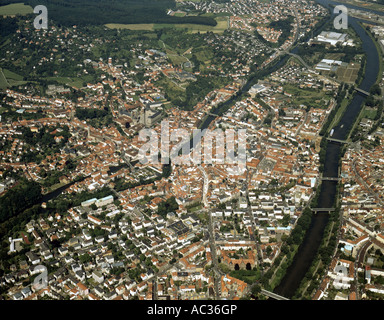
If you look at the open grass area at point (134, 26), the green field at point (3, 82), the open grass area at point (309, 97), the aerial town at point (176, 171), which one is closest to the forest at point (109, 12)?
the open grass area at point (134, 26)

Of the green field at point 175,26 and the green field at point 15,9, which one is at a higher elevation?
the green field at point 15,9

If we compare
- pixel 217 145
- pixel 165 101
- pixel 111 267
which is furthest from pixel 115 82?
pixel 111 267

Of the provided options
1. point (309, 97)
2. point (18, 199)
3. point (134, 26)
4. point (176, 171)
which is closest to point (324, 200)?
point (176, 171)

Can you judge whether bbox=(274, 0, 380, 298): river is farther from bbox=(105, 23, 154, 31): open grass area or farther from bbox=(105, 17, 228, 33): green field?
bbox=(105, 23, 154, 31): open grass area

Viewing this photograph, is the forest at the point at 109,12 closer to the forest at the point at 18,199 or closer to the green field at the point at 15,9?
the green field at the point at 15,9

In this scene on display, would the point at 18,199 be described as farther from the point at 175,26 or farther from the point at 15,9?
the point at 15,9

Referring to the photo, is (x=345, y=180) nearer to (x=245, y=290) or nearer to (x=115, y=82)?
(x=245, y=290)
